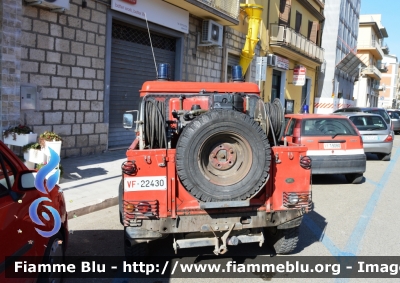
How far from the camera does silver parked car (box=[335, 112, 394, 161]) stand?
12.1 m

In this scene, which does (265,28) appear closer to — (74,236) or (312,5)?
(312,5)

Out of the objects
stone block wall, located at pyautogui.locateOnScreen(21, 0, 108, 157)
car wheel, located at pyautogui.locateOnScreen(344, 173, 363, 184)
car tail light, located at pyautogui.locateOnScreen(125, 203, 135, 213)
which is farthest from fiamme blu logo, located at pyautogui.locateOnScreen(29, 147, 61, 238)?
car wheel, located at pyautogui.locateOnScreen(344, 173, 363, 184)

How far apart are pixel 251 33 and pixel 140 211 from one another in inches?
599

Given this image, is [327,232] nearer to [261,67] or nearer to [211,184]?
[211,184]

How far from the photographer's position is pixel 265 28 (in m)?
19.5

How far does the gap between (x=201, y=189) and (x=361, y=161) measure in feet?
19.5

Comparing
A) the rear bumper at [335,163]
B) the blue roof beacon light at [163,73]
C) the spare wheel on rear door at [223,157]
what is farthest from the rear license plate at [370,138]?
the spare wheel on rear door at [223,157]

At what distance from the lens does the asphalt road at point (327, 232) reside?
4.64 meters

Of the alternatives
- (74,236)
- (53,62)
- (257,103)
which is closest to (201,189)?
(257,103)

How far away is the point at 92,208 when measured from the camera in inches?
245

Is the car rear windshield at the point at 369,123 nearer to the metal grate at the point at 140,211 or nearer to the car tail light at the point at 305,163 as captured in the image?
the car tail light at the point at 305,163

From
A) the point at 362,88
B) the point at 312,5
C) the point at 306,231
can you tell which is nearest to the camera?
the point at 306,231

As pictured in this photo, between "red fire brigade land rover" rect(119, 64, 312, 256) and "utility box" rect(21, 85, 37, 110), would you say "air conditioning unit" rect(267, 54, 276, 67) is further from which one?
"red fire brigade land rover" rect(119, 64, 312, 256)

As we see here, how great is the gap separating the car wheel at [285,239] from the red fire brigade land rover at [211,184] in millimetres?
172
